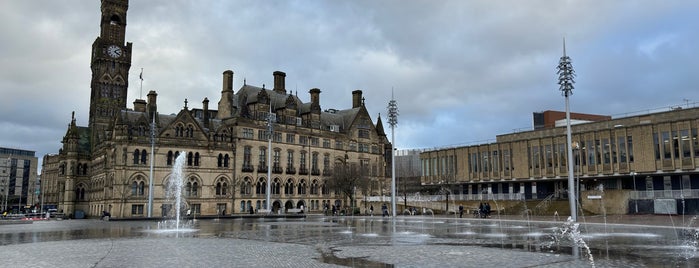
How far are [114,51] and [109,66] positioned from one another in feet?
9.18

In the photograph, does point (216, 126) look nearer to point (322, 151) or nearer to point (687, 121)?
point (322, 151)

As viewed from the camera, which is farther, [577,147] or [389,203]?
[389,203]

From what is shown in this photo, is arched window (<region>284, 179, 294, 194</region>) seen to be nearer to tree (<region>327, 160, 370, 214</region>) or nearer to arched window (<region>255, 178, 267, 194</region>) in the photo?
arched window (<region>255, 178, 267, 194</region>)

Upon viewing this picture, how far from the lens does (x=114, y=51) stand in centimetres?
9350

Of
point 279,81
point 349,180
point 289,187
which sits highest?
point 279,81

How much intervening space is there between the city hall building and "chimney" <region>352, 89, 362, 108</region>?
22.4 meters

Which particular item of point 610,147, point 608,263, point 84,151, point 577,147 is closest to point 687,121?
point 610,147

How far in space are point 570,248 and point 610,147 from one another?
47.7m

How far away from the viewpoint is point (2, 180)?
15400cm

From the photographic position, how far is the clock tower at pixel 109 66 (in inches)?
3563

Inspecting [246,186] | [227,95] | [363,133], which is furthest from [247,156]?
[363,133]

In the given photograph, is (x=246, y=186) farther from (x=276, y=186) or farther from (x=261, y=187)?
(x=276, y=186)

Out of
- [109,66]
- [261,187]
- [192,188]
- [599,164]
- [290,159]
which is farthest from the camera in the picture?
[109,66]

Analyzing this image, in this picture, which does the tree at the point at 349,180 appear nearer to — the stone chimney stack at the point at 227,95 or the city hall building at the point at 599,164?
the city hall building at the point at 599,164
